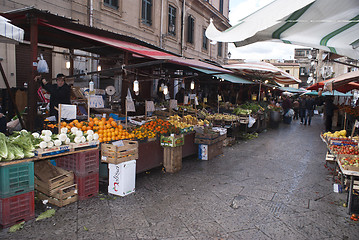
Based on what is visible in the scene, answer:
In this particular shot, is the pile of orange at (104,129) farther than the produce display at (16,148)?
Yes

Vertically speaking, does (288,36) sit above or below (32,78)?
above

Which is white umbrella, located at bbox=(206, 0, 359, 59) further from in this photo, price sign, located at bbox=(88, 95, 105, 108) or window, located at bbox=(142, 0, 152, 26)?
window, located at bbox=(142, 0, 152, 26)

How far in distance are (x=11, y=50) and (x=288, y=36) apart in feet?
31.5

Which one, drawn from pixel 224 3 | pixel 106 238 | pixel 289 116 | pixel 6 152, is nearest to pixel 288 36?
pixel 106 238

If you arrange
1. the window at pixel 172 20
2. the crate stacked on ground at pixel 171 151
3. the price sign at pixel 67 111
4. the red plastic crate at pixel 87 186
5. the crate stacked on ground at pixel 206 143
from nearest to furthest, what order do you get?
the red plastic crate at pixel 87 186 < the price sign at pixel 67 111 < the crate stacked on ground at pixel 171 151 < the crate stacked on ground at pixel 206 143 < the window at pixel 172 20

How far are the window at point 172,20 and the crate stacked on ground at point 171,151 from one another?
40.9ft

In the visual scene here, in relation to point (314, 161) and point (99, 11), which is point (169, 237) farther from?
point (99, 11)

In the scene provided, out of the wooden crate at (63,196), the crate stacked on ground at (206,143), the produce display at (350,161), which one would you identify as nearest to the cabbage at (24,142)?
the wooden crate at (63,196)

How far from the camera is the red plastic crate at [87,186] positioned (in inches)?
188

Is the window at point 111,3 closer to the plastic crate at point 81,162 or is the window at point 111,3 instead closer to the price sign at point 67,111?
the price sign at point 67,111

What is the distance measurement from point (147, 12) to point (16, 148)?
A: 13446 millimetres

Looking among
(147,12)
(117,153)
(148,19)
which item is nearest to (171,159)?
(117,153)

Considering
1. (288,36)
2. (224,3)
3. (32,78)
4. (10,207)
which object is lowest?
(10,207)

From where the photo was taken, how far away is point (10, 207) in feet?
12.3
